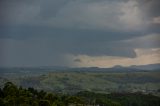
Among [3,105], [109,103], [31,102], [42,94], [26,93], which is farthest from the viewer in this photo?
[109,103]

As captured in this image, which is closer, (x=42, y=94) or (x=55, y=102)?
(x=55, y=102)

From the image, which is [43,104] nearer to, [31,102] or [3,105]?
[31,102]

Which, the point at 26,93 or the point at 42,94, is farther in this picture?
the point at 42,94

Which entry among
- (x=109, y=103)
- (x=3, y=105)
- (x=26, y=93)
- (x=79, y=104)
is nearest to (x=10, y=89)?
(x=26, y=93)

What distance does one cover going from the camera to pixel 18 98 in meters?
94.4

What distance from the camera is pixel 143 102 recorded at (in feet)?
630

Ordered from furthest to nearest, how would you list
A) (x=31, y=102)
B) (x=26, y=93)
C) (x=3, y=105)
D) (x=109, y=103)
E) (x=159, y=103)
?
1. (x=159, y=103)
2. (x=109, y=103)
3. (x=26, y=93)
4. (x=31, y=102)
5. (x=3, y=105)

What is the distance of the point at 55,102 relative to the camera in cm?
9994

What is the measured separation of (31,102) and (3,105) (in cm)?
857

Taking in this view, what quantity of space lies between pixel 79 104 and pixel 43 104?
51.4ft

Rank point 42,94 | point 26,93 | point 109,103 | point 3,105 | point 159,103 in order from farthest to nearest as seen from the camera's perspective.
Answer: point 159,103 < point 109,103 < point 42,94 < point 26,93 < point 3,105

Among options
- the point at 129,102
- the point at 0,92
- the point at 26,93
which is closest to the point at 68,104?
the point at 26,93

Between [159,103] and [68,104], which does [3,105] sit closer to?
[68,104]

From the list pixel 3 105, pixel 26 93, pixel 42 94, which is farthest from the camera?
pixel 42 94
